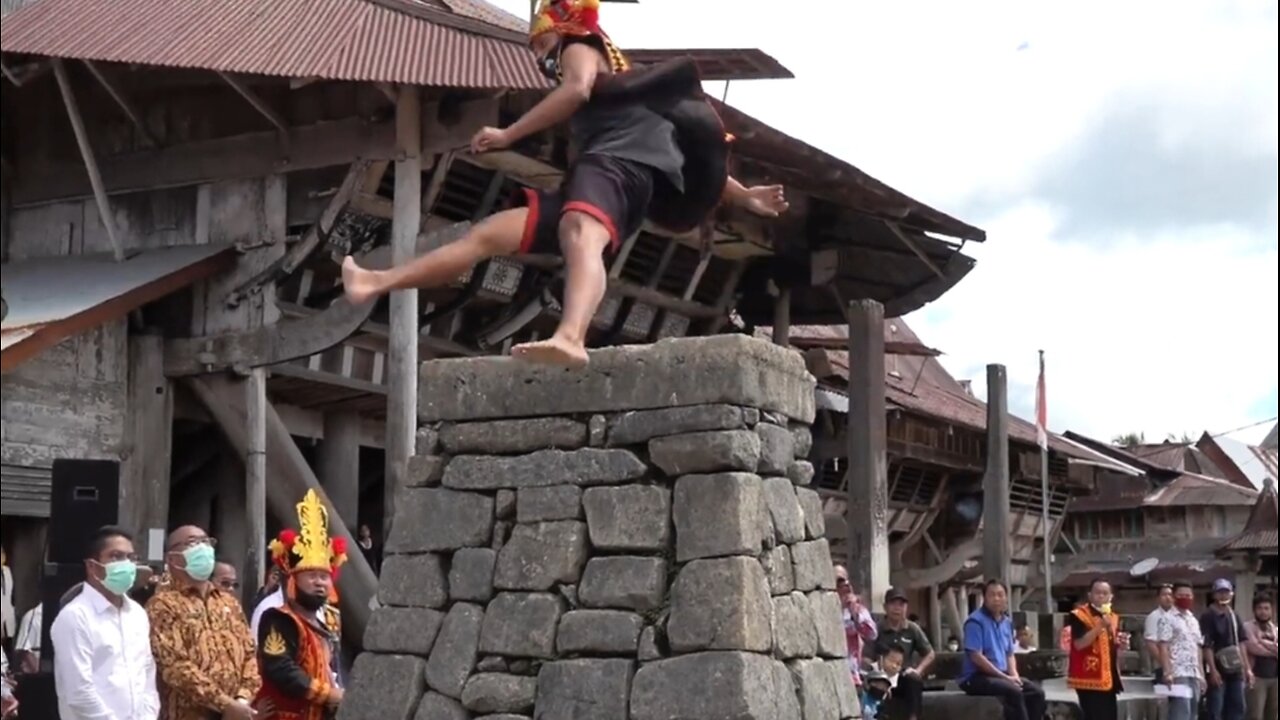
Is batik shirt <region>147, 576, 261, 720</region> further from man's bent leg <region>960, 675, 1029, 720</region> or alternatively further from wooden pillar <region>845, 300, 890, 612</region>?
wooden pillar <region>845, 300, 890, 612</region>

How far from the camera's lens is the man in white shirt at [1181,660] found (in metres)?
14.3

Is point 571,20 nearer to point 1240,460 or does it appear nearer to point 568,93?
point 568,93

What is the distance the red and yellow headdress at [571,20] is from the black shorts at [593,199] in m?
0.37

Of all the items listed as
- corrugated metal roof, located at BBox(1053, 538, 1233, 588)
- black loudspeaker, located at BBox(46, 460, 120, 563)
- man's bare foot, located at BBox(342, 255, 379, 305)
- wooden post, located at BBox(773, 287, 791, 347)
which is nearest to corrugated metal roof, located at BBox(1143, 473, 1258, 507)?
corrugated metal roof, located at BBox(1053, 538, 1233, 588)

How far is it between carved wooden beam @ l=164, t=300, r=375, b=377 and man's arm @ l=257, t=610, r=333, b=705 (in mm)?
4735

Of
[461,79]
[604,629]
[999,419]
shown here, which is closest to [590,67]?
[604,629]

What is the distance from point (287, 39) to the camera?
11492 mm

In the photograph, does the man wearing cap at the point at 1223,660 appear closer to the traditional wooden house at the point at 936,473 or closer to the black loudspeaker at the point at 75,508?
the traditional wooden house at the point at 936,473

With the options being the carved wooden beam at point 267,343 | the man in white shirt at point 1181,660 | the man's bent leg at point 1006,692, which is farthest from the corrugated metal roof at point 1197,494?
the carved wooden beam at point 267,343

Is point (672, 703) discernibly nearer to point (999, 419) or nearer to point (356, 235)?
point (356, 235)

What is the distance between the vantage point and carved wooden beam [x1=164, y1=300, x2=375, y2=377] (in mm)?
12203

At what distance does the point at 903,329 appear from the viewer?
23.7m

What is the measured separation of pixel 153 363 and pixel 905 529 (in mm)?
12927

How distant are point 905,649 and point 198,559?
18.1 ft
